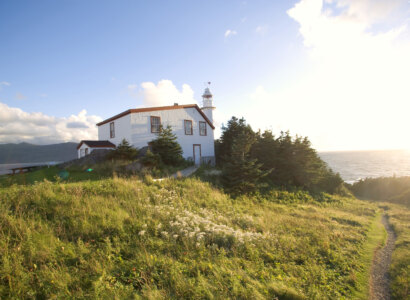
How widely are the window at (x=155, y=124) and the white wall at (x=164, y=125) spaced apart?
35cm

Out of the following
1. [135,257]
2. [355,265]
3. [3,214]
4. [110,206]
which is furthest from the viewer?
[110,206]

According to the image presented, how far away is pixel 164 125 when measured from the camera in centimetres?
2088

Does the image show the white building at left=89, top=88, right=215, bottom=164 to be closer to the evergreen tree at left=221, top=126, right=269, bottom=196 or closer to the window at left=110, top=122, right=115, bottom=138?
the window at left=110, top=122, right=115, bottom=138

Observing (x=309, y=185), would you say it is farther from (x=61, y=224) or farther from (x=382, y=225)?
(x=61, y=224)

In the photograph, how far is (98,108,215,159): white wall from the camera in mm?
18928

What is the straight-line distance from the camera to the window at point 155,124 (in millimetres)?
20000

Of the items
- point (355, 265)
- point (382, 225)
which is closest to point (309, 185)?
point (382, 225)

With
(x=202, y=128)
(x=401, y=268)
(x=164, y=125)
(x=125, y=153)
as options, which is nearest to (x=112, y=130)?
(x=125, y=153)

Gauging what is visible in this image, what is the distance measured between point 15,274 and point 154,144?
604 inches

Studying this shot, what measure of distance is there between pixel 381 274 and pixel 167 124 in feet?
63.7

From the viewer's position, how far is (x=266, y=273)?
181 inches

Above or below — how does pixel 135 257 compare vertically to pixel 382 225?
above

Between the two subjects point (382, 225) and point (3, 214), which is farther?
point (382, 225)

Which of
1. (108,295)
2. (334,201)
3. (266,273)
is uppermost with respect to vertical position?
(108,295)
